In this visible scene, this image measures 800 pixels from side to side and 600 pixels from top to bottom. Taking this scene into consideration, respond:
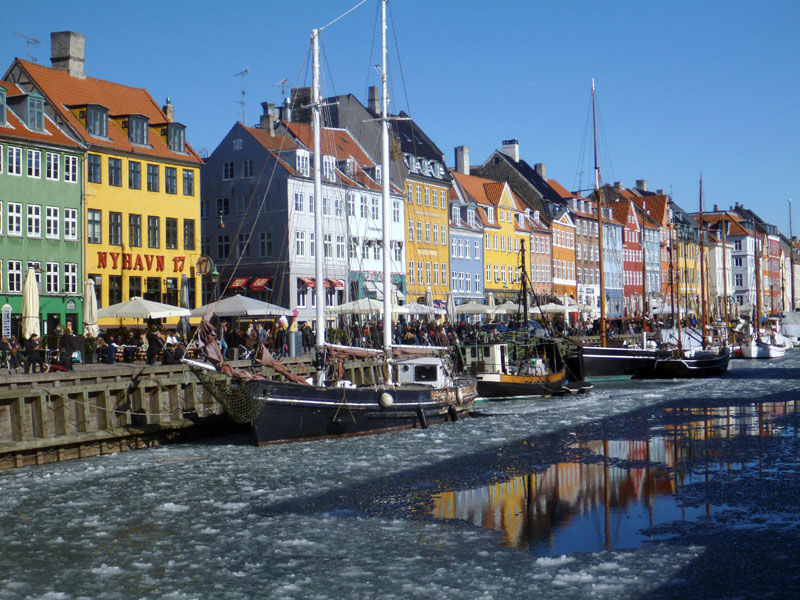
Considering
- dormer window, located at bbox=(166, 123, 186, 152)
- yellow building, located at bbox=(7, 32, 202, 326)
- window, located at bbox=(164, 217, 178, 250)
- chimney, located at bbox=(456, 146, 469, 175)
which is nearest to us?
yellow building, located at bbox=(7, 32, 202, 326)

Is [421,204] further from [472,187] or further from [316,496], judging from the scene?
[316,496]

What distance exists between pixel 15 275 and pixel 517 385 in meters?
22.5

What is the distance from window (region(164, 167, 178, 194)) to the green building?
6.29 meters

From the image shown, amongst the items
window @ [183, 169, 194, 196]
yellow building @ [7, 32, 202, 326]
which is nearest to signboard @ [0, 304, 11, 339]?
yellow building @ [7, 32, 202, 326]

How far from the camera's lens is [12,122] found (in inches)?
1933

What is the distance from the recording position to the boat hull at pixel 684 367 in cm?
5453

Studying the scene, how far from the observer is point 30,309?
3419 centimetres

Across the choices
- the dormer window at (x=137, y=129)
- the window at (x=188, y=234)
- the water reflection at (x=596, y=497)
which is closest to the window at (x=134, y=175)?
the dormer window at (x=137, y=129)

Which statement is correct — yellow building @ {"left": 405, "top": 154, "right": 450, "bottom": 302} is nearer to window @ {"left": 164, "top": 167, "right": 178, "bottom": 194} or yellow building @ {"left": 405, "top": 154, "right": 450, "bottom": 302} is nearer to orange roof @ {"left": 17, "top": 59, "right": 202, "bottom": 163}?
window @ {"left": 164, "top": 167, "right": 178, "bottom": 194}

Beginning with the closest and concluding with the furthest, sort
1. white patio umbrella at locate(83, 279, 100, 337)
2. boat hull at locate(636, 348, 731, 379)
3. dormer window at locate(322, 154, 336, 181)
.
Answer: white patio umbrella at locate(83, 279, 100, 337) → boat hull at locate(636, 348, 731, 379) → dormer window at locate(322, 154, 336, 181)

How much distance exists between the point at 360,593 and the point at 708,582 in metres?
4.48

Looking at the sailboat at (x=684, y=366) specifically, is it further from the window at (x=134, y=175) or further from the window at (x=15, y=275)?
the window at (x=15, y=275)

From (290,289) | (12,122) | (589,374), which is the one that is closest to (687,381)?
(589,374)

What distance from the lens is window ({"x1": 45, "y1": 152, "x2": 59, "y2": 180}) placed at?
5025cm
